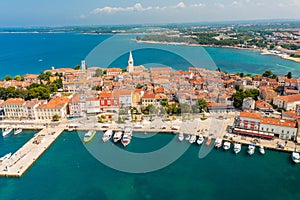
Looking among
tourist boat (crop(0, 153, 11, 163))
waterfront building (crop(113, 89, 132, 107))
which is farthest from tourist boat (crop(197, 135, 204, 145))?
tourist boat (crop(0, 153, 11, 163))

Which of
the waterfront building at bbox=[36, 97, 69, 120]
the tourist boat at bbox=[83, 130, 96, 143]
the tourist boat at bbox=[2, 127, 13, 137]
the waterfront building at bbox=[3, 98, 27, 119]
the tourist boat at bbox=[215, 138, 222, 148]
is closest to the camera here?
the tourist boat at bbox=[215, 138, 222, 148]

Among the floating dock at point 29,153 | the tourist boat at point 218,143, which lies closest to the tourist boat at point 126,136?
the floating dock at point 29,153

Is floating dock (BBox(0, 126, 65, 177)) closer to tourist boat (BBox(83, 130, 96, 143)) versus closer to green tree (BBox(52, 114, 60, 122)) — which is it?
green tree (BBox(52, 114, 60, 122))

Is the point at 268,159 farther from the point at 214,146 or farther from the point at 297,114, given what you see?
the point at 297,114

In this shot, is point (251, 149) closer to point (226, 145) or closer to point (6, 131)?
point (226, 145)

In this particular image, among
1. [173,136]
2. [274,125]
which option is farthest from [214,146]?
Answer: [274,125]
